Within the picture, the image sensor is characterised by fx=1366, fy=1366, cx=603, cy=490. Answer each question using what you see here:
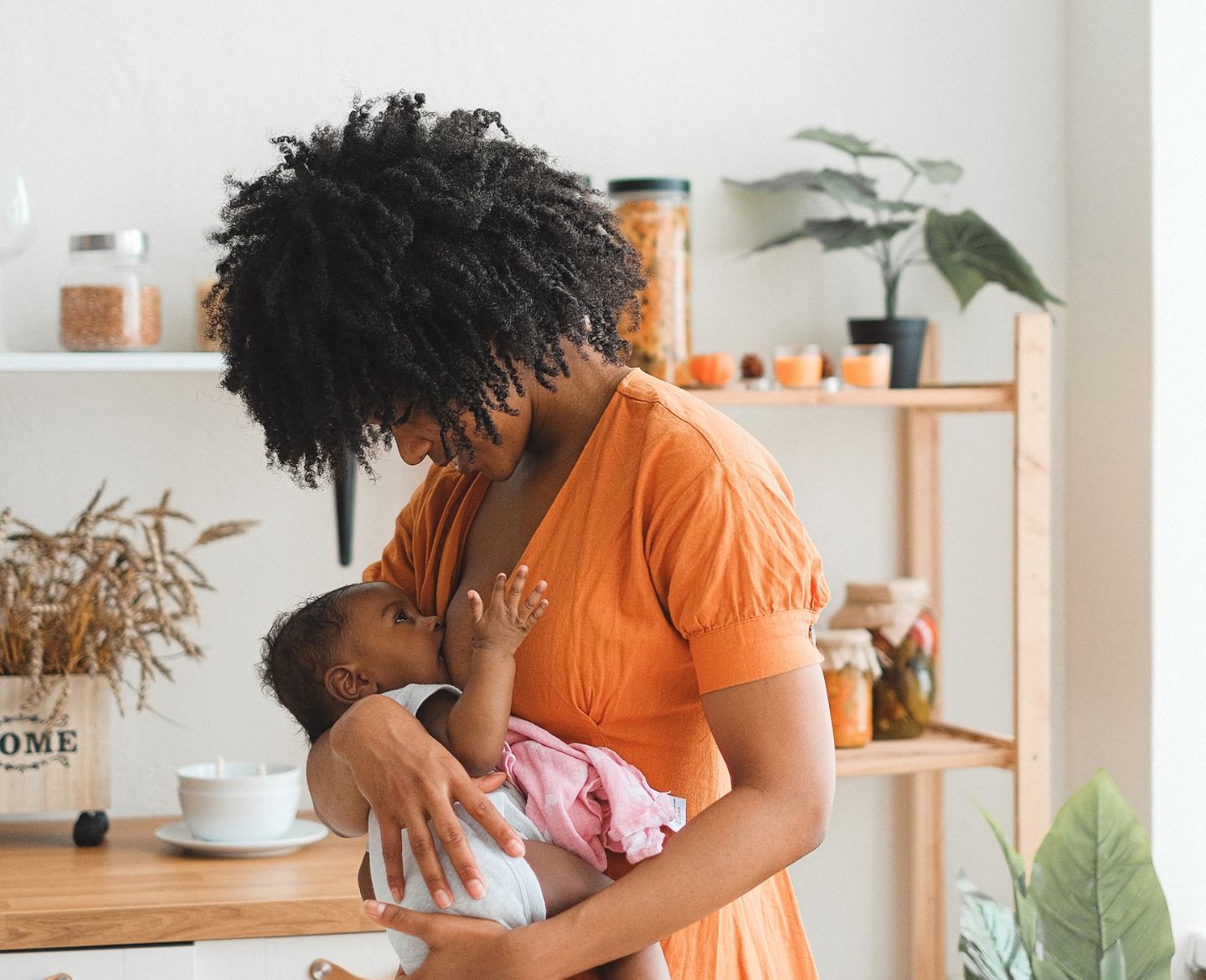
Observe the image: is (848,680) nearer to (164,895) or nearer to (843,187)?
(843,187)

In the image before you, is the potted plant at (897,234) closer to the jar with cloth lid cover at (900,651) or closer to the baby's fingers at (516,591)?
the jar with cloth lid cover at (900,651)

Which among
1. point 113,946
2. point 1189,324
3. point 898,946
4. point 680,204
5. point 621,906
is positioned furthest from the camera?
point 898,946

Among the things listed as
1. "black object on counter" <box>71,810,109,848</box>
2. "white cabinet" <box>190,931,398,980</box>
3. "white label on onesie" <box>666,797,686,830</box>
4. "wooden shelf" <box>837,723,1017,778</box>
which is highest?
"white label on onesie" <box>666,797,686,830</box>

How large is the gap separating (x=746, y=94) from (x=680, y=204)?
39cm

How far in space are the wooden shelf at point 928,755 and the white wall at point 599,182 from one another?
0.78 ft

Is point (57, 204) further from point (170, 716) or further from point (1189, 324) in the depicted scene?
point (1189, 324)

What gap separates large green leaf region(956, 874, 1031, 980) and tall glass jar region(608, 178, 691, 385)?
2.98ft

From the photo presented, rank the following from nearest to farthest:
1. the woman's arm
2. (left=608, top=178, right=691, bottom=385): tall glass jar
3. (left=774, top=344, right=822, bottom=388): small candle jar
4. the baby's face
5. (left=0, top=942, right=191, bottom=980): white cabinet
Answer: the woman's arm
the baby's face
(left=0, top=942, right=191, bottom=980): white cabinet
(left=608, top=178, right=691, bottom=385): tall glass jar
(left=774, top=344, right=822, bottom=388): small candle jar

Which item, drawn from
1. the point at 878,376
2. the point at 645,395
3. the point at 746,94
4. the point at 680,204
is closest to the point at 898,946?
the point at 878,376

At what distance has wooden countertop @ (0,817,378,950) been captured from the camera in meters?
1.67

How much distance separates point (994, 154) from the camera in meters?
2.47

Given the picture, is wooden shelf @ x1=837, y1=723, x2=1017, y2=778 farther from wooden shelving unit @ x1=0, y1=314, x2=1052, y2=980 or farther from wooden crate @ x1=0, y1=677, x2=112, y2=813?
wooden crate @ x1=0, y1=677, x2=112, y2=813

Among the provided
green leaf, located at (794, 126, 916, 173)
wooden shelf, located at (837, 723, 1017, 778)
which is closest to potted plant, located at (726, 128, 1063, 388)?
green leaf, located at (794, 126, 916, 173)

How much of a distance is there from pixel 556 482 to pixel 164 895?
95 cm
